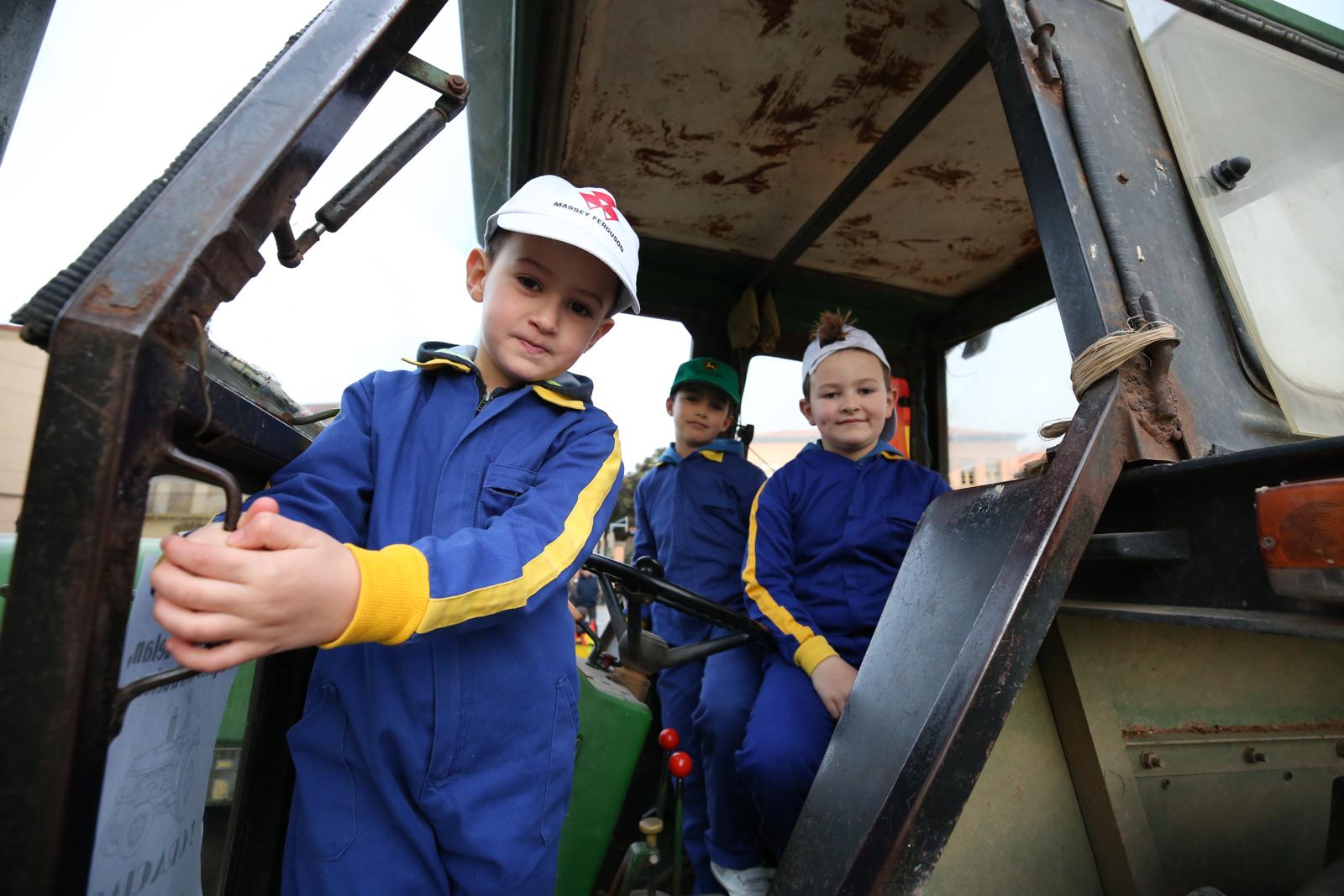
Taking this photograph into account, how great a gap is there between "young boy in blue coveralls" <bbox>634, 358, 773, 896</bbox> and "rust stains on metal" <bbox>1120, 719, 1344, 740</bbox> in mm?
893

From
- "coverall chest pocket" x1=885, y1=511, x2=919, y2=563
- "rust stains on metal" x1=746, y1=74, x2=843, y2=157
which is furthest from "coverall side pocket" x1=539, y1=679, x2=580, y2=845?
"rust stains on metal" x1=746, y1=74, x2=843, y2=157

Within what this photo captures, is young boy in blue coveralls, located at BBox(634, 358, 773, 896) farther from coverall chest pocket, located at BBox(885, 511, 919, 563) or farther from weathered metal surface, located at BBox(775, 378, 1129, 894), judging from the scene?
weathered metal surface, located at BBox(775, 378, 1129, 894)

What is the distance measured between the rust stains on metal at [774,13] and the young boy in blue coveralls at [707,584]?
47.2 inches

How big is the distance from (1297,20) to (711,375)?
5.71 ft

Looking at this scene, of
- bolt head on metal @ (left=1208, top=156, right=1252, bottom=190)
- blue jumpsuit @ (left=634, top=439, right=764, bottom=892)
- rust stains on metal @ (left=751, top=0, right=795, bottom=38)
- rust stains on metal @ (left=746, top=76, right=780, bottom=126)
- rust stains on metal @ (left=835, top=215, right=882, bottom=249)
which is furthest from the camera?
rust stains on metal @ (left=835, top=215, right=882, bottom=249)

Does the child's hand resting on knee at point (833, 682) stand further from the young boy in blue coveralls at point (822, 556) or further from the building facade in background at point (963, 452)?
the building facade in background at point (963, 452)

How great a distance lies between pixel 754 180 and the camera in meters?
2.15

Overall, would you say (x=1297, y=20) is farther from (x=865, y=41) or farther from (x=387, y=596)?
(x=387, y=596)

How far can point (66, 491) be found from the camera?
1.36 feet

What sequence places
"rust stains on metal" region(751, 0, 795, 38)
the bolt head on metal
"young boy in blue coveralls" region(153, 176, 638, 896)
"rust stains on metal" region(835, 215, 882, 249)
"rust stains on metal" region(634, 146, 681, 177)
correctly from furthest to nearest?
"rust stains on metal" region(835, 215, 882, 249) < "rust stains on metal" region(634, 146, 681, 177) < "rust stains on metal" region(751, 0, 795, 38) < the bolt head on metal < "young boy in blue coveralls" region(153, 176, 638, 896)

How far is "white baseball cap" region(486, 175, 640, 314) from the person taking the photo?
1030mm

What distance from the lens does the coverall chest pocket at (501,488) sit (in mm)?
966

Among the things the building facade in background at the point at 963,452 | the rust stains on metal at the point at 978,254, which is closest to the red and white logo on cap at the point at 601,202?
the building facade in background at the point at 963,452

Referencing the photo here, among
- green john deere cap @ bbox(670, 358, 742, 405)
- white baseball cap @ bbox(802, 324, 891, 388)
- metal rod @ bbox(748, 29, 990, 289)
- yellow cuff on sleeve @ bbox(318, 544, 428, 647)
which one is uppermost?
metal rod @ bbox(748, 29, 990, 289)
